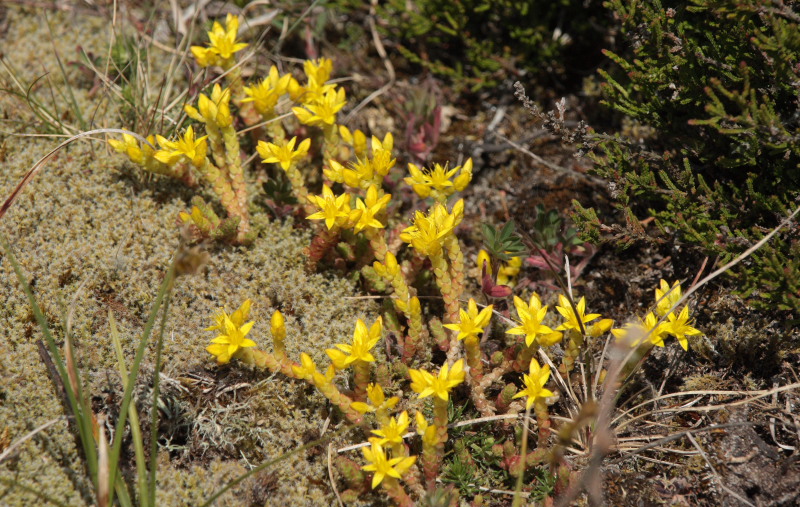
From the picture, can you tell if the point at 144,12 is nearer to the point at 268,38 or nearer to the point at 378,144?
the point at 268,38

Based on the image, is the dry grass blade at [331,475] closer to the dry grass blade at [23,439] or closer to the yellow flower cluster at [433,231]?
the yellow flower cluster at [433,231]

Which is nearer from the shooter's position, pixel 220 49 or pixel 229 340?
pixel 229 340

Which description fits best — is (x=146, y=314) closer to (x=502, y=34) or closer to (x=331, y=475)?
(x=331, y=475)

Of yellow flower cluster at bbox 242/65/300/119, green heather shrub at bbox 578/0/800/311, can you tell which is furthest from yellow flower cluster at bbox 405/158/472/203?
yellow flower cluster at bbox 242/65/300/119

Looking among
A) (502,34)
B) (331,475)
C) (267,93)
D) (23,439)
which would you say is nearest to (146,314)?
(23,439)

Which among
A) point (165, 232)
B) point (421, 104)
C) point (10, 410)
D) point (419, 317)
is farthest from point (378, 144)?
point (10, 410)

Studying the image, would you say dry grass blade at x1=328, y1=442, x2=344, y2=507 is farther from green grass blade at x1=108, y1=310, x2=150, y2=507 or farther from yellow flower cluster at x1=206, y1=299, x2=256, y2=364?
green grass blade at x1=108, y1=310, x2=150, y2=507

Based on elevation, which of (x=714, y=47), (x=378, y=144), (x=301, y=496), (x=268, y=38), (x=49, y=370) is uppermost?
(x=714, y=47)
